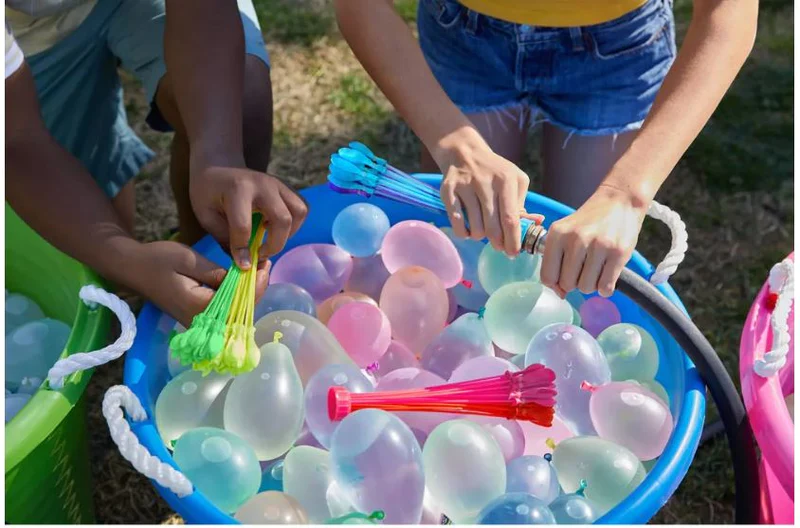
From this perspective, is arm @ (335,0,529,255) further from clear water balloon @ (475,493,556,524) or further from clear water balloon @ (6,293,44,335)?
clear water balloon @ (6,293,44,335)

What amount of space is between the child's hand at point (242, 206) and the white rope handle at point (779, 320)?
490 mm

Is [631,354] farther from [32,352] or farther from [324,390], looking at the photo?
[32,352]

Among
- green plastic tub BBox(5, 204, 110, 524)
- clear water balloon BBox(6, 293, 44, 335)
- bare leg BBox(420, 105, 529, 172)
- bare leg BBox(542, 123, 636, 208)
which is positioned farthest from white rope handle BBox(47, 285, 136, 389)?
bare leg BBox(542, 123, 636, 208)

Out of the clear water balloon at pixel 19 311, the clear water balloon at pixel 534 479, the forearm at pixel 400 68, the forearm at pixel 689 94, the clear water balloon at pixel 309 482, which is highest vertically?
the forearm at pixel 689 94

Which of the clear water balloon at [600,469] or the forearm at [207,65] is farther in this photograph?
the forearm at [207,65]

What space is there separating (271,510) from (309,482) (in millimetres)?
67

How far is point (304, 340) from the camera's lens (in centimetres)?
100

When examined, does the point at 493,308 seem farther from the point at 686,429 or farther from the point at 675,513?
the point at 675,513

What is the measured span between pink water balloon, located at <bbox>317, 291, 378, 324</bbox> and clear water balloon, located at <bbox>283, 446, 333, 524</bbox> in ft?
0.72

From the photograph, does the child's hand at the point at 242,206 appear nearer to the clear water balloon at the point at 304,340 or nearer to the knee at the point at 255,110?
the clear water balloon at the point at 304,340

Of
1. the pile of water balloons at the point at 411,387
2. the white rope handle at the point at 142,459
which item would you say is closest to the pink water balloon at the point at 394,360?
the pile of water balloons at the point at 411,387

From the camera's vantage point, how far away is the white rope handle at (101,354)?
884 mm

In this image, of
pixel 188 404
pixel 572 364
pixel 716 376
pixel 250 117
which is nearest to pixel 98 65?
pixel 250 117

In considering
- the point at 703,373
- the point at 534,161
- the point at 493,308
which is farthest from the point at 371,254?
the point at 534,161
